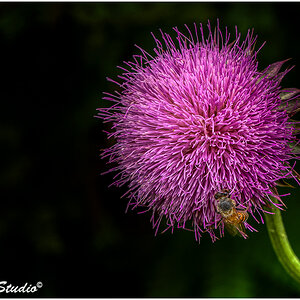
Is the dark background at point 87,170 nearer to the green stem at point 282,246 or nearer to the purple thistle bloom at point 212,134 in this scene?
the green stem at point 282,246

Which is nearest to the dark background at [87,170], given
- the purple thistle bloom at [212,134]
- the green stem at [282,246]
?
the green stem at [282,246]

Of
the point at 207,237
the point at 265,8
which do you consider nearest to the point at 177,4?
the point at 265,8

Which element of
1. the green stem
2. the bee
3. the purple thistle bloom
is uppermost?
the purple thistle bloom

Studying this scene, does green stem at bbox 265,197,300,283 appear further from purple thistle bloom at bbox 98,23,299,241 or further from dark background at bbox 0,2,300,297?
dark background at bbox 0,2,300,297

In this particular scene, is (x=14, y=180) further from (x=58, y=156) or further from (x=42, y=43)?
(x=42, y=43)

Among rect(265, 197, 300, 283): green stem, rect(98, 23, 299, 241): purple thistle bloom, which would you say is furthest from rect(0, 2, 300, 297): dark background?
rect(98, 23, 299, 241): purple thistle bloom

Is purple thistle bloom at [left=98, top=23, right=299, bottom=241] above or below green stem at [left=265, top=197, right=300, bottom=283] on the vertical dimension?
above
